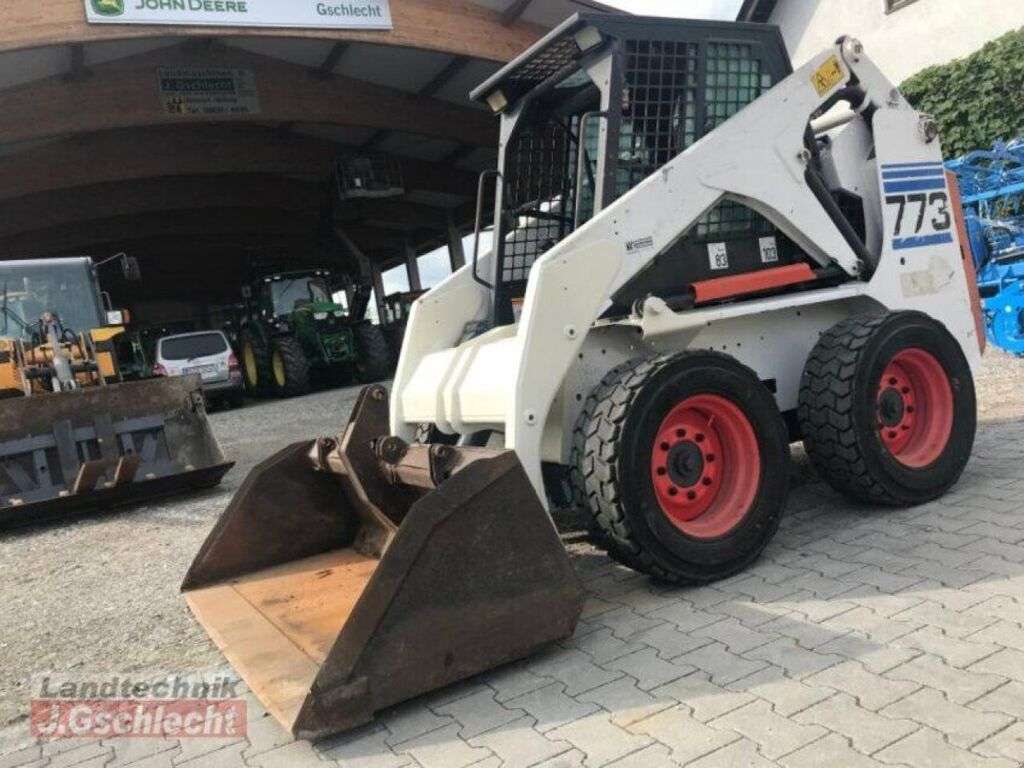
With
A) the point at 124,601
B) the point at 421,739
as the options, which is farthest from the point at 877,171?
the point at 124,601

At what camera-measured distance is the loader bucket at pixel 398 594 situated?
8.80 ft

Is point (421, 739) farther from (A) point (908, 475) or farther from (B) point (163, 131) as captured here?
(B) point (163, 131)

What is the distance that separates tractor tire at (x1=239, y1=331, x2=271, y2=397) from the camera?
1844cm

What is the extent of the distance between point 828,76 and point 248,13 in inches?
383

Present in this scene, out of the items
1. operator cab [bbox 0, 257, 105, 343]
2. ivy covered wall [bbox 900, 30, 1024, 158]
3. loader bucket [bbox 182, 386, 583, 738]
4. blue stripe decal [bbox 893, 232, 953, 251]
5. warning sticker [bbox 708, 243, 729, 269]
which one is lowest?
loader bucket [bbox 182, 386, 583, 738]

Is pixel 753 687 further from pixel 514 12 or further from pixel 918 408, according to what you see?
pixel 514 12

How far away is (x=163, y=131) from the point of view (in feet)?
54.5

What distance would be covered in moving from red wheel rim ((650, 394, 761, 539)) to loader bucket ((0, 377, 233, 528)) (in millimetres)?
4734

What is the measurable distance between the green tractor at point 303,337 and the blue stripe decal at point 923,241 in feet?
44.4

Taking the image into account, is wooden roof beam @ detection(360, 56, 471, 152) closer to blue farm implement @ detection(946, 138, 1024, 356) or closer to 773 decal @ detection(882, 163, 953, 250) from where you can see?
blue farm implement @ detection(946, 138, 1024, 356)

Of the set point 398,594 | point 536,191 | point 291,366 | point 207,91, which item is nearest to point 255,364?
point 291,366

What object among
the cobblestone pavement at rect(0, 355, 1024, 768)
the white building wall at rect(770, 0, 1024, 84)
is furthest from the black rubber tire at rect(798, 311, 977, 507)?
the white building wall at rect(770, 0, 1024, 84)

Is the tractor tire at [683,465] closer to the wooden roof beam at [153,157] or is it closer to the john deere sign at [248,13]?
the john deere sign at [248,13]

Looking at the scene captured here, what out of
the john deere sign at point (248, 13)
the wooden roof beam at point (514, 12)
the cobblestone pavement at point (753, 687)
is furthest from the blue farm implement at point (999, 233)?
the john deere sign at point (248, 13)
